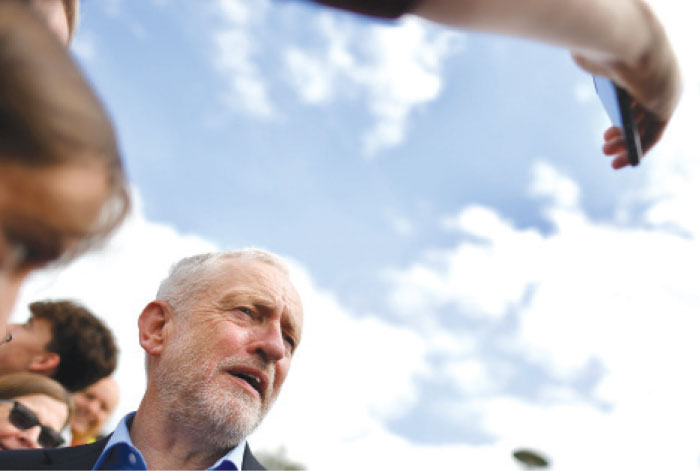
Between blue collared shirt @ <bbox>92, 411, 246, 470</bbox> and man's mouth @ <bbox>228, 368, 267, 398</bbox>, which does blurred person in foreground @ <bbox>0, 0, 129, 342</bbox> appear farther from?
man's mouth @ <bbox>228, 368, 267, 398</bbox>

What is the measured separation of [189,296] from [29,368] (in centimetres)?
120

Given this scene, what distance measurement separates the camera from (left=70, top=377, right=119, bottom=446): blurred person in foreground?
3998 mm

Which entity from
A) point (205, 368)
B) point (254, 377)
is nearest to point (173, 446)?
point (205, 368)

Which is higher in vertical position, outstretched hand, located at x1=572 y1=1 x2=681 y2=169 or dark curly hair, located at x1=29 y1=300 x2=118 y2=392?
dark curly hair, located at x1=29 y1=300 x2=118 y2=392

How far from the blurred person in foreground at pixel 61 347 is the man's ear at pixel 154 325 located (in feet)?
2.48

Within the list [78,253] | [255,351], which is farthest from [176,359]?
[78,253]

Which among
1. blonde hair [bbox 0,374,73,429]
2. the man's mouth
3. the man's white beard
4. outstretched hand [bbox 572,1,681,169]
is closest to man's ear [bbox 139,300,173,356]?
the man's white beard

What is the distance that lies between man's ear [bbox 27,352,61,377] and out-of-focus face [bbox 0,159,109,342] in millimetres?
3371

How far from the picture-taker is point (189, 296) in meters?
3.32

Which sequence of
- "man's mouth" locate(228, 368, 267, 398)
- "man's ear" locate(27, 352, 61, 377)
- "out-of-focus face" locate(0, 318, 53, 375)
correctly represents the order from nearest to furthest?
"man's mouth" locate(228, 368, 267, 398) < "out-of-focus face" locate(0, 318, 53, 375) < "man's ear" locate(27, 352, 61, 377)

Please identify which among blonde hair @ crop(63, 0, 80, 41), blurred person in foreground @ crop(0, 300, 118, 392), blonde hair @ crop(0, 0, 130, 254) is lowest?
blonde hair @ crop(0, 0, 130, 254)

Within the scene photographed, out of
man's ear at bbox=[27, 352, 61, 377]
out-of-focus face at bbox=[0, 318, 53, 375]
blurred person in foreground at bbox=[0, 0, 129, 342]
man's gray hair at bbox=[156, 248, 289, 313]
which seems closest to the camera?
blurred person in foreground at bbox=[0, 0, 129, 342]

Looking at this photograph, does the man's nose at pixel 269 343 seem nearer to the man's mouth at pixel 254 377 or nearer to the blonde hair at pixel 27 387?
the man's mouth at pixel 254 377

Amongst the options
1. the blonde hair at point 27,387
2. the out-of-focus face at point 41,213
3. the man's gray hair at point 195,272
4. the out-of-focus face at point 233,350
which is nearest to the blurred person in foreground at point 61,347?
the blonde hair at point 27,387
